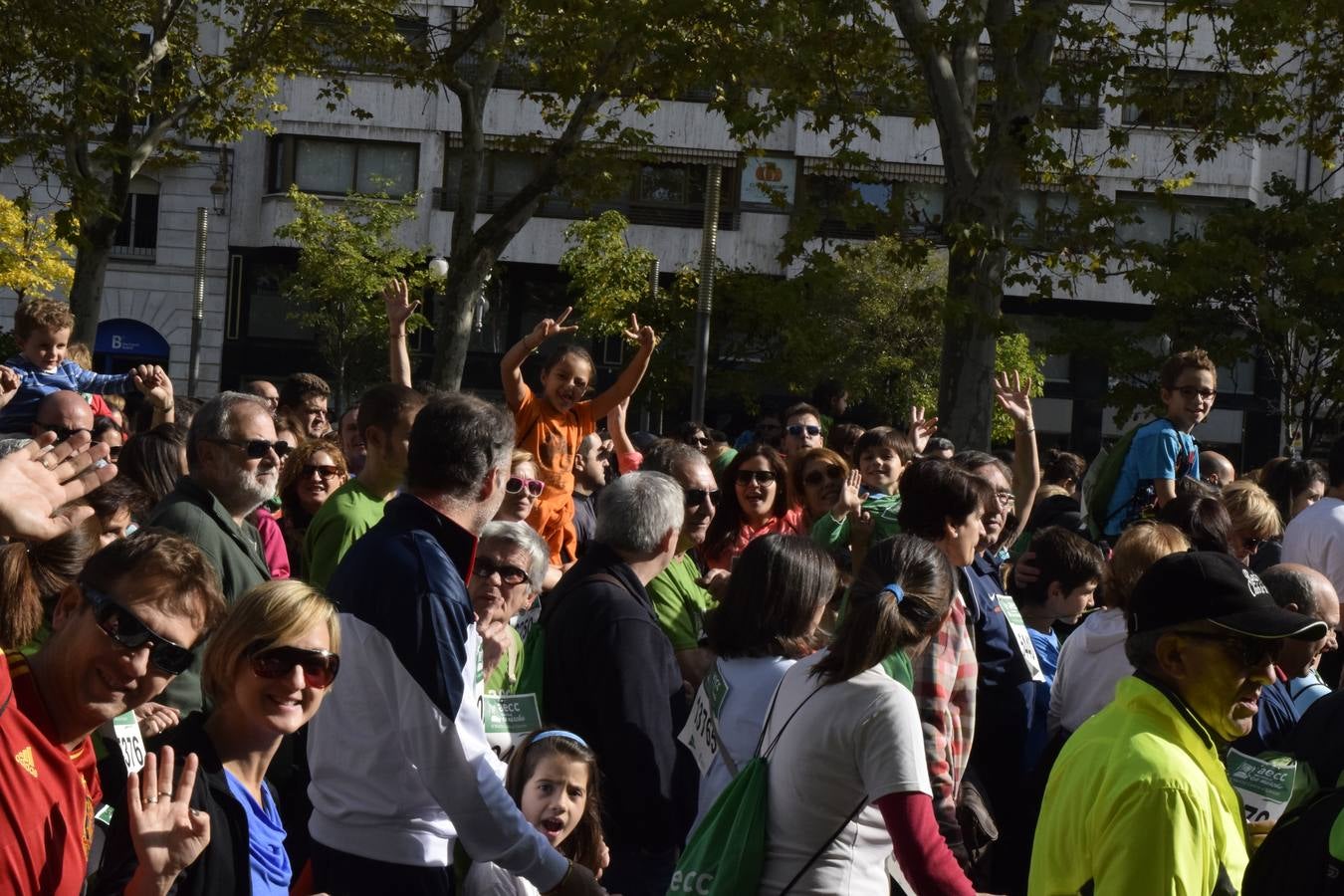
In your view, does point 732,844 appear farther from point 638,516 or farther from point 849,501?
point 849,501

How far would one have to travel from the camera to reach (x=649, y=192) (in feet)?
129

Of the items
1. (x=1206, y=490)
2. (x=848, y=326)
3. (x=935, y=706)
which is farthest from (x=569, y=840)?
(x=848, y=326)

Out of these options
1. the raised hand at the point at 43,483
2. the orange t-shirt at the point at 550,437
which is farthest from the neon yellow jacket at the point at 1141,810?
the orange t-shirt at the point at 550,437

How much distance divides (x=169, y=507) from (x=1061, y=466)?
874cm

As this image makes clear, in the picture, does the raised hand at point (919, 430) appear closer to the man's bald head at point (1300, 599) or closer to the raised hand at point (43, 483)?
the man's bald head at point (1300, 599)

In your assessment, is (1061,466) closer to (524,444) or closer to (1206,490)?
(1206,490)

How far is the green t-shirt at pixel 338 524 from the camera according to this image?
19.7ft

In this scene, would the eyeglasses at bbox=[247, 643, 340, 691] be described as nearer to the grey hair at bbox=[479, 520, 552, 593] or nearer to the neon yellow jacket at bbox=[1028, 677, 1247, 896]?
the neon yellow jacket at bbox=[1028, 677, 1247, 896]

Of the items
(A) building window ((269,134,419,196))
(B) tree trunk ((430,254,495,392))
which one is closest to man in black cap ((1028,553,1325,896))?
(B) tree trunk ((430,254,495,392))

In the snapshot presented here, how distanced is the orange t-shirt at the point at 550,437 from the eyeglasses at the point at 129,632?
5042 mm

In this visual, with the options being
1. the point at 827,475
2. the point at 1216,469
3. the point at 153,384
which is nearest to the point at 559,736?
the point at 827,475

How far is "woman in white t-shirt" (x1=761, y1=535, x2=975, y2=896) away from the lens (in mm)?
3908

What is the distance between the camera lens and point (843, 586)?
6449 mm

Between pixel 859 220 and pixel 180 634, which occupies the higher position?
pixel 859 220
